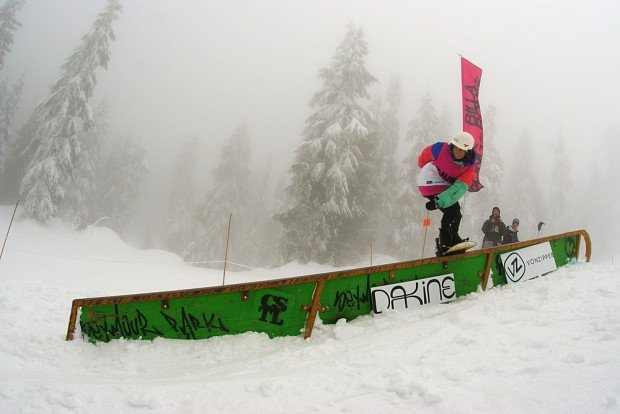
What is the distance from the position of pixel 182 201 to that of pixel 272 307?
1585 inches

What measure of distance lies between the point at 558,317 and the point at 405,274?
1.79 metres

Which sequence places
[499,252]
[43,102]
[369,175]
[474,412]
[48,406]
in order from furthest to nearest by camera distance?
[43,102]
[369,175]
[499,252]
[48,406]
[474,412]

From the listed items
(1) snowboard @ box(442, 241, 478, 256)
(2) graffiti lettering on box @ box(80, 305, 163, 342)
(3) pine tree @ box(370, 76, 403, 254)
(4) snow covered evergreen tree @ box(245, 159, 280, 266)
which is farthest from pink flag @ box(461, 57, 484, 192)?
(4) snow covered evergreen tree @ box(245, 159, 280, 266)

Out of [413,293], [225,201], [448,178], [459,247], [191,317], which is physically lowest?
[191,317]

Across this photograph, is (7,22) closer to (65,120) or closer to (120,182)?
(65,120)

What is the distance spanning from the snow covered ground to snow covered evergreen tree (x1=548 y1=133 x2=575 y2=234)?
125 ft

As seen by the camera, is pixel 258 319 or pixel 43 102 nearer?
pixel 258 319

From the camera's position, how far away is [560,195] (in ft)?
124

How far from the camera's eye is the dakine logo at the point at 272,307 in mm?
4539

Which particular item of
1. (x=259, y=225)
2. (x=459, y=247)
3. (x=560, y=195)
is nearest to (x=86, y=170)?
(x=259, y=225)

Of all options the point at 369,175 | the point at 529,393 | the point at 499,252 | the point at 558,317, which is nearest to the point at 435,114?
the point at 369,175

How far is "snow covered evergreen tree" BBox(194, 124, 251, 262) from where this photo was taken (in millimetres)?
31906

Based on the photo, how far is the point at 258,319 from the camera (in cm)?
454

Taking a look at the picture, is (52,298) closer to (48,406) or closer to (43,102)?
(48,406)
